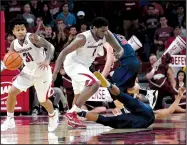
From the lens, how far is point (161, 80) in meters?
14.3

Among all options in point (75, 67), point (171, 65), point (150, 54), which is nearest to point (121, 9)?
point (150, 54)

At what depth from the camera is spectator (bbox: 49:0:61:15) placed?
1689 centimetres

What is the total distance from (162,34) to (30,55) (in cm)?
667

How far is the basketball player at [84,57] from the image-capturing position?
966 cm

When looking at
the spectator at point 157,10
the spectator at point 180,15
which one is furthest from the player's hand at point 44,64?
the spectator at point 180,15

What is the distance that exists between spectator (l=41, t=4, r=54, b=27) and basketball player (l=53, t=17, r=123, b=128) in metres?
6.18

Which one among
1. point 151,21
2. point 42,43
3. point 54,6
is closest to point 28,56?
point 42,43

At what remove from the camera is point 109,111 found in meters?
14.0

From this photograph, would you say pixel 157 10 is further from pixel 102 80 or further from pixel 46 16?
pixel 102 80

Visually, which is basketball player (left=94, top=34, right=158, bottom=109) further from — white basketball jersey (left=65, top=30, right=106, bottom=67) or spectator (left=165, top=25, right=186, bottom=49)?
spectator (left=165, top=25, right=186, bottom=49)

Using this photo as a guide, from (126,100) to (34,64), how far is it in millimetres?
1654

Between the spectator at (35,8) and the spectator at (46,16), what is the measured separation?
13 centimetres

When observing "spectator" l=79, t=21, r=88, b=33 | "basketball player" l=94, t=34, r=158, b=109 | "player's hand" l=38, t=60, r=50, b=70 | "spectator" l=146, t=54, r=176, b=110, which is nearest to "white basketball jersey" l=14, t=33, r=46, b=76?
"player's hand" l=38, t=60, r=50, b=70

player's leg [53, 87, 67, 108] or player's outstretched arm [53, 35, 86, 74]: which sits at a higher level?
player's outstretched arm [53, 35, 86, 74]
